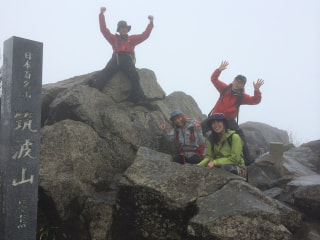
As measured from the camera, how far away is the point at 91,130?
25.6 feet

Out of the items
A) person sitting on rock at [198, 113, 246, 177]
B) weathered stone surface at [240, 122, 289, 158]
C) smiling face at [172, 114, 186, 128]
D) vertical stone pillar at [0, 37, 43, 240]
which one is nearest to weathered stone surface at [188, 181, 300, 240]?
person sitting on rock at [198, 113, 246, 177]

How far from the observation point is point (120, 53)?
9.32 m

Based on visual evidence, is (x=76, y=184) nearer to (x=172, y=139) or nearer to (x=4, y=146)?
(x=4, y=146)

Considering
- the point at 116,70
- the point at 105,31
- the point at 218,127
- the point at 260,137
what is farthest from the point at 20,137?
the point at 260,137

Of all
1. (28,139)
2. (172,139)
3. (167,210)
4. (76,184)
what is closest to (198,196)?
(167,210)

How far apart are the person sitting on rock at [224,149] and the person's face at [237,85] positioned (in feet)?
5.77

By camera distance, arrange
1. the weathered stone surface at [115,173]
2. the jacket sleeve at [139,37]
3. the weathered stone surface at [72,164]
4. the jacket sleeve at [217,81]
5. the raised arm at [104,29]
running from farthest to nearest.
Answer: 1. the jacket sleeve at [139,37]
2. the raised arm at [104,29]
3. the jacket sleeve at [217,81]
4. the weathered stone surface at [72,164]
5. the weathered stone surface at [115,173]

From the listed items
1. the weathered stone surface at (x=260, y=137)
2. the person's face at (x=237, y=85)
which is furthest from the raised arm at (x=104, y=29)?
the weathered stone surface at (x=260, y=137)

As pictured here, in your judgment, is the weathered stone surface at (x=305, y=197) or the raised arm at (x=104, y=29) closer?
the weathered stone surface at (x=305, y=197)

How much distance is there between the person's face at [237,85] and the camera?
8.22 m

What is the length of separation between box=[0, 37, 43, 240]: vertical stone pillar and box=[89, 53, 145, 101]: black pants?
377 centimetres

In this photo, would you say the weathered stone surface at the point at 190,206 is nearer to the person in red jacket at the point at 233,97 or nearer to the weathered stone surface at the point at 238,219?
the weathered stone surface at the point at 238,219

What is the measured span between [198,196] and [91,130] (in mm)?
3626

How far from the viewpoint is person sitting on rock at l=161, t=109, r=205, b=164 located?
24.6ft
